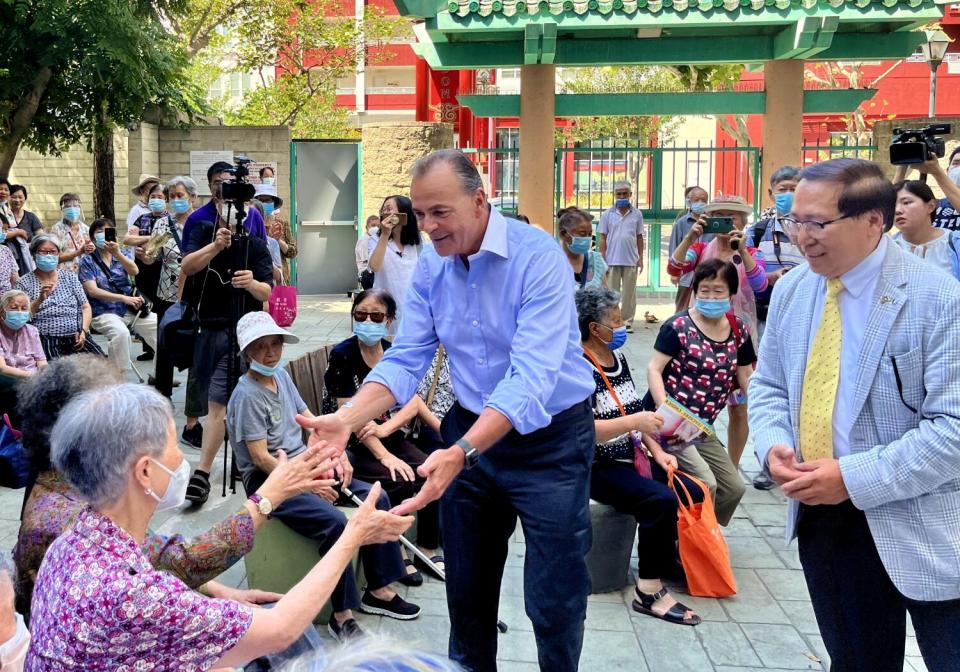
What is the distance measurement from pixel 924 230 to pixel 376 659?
16.1 feet

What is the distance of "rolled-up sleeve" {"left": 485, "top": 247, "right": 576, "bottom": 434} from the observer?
9.32ft

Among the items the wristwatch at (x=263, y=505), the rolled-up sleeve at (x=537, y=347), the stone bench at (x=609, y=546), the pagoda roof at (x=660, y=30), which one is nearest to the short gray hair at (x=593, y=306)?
the stone bench at (x=609, y=546)

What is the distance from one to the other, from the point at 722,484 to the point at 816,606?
7.81 ft

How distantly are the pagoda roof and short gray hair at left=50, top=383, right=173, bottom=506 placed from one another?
402 inches

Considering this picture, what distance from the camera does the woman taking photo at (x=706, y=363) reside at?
5.27 metres

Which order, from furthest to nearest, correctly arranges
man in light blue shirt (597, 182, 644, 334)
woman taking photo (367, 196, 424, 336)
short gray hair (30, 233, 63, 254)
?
1. man in light blue shirt (597, 182, 644, 334)
2. short gray hair (30, 233, 63, 254)
3. woman taking photo (367, 196, 424, 336)

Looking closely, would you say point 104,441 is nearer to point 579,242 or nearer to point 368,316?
point 368,316

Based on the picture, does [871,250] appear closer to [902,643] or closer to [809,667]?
[902,643]

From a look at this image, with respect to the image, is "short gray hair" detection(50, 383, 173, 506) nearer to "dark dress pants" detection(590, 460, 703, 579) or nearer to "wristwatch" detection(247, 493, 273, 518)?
"wristwatch" detection(247, 493, 273, 518)

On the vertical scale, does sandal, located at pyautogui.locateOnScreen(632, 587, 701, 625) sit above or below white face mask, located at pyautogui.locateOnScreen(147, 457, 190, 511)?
below

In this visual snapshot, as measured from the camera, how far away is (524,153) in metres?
13.1

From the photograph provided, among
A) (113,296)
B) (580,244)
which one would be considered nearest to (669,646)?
(580,244)

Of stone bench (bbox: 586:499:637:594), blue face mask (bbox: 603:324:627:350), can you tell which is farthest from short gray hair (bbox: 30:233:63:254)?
stone bench (bbox: 586:499:637:594)

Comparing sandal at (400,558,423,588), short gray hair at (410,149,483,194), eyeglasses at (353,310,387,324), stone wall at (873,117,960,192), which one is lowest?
sandal at (400,558,423,588)
